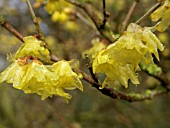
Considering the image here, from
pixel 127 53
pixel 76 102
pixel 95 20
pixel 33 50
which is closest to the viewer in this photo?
pixel 127 53

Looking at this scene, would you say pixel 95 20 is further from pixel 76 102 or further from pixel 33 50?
pixel 76 102

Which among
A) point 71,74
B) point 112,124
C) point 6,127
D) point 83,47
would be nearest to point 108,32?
point 71,74

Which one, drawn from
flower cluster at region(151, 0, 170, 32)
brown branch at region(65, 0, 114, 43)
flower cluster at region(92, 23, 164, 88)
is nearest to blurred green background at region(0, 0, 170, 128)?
brown branch at region(65, 0, 114, 43)

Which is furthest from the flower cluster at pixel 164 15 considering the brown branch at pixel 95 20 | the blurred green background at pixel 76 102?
the blurred green background at pixel 76 102

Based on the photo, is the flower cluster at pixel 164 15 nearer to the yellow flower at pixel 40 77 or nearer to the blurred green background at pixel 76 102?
the yellow flower at pixel 40 77

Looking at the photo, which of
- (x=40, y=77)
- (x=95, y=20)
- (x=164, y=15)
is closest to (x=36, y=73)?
(x=40, y=77)

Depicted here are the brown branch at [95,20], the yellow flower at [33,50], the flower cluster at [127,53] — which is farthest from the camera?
the brown branch at [95,20]

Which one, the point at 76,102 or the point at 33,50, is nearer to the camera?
the point at 33,50
